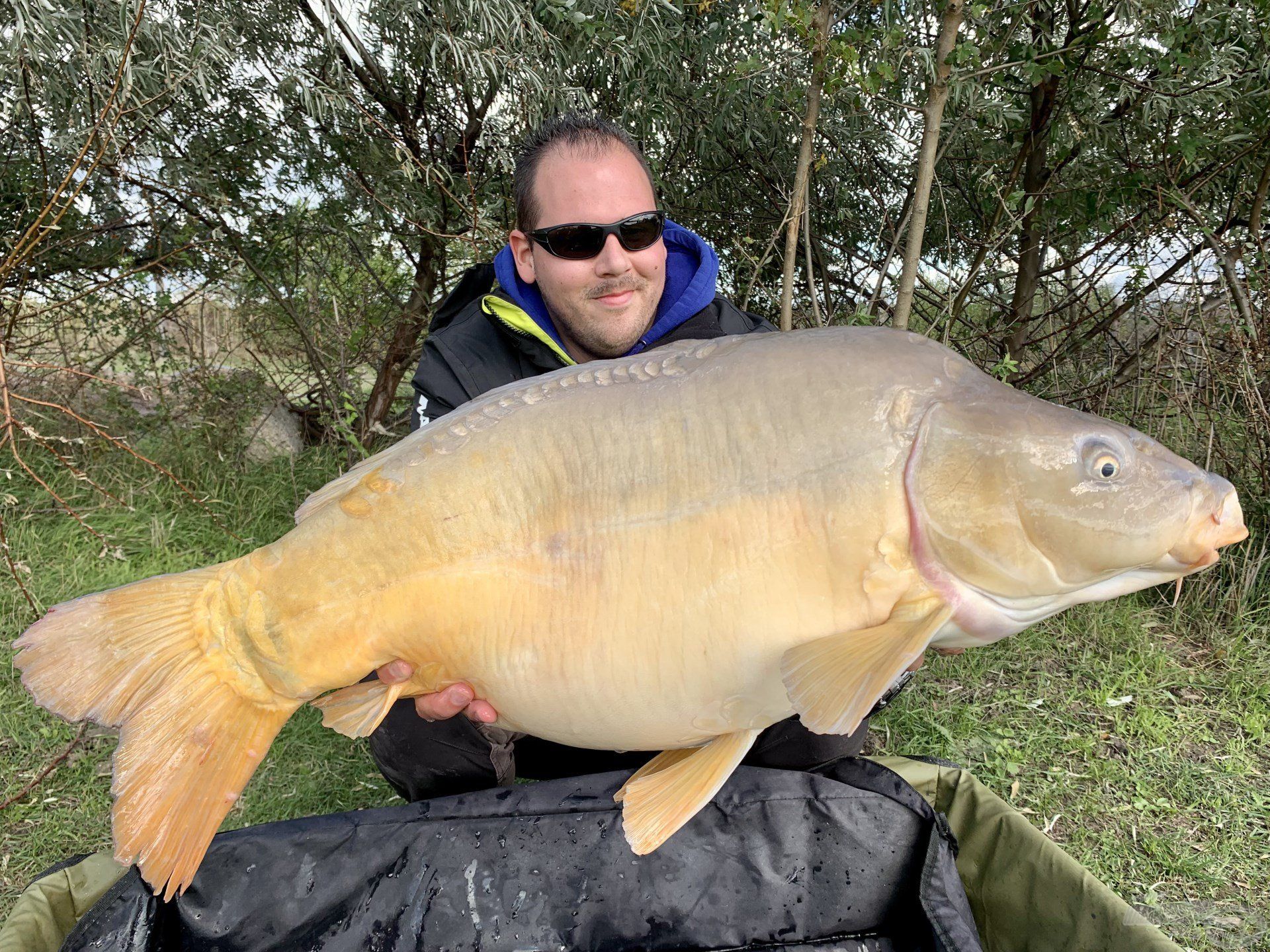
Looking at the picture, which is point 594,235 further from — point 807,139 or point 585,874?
point 585,874

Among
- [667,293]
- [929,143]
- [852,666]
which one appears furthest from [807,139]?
[852,666]

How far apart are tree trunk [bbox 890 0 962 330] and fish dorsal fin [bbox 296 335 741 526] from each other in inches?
42.8

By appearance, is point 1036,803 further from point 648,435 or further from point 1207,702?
point 648,435

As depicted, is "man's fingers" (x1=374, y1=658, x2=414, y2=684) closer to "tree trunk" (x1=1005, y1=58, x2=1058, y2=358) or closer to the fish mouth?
the fish mouth

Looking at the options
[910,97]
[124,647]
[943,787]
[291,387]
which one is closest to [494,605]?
[124,647]

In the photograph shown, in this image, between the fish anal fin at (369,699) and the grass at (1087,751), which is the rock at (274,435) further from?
the fish anal fin at (369,699)

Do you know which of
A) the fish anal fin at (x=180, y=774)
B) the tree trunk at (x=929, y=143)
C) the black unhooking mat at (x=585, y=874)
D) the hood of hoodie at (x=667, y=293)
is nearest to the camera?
the fish anal fin at (x=180, y=774)

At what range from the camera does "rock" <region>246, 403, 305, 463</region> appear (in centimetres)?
350

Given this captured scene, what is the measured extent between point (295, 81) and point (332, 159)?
528mm

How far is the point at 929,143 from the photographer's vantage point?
7.38 feet

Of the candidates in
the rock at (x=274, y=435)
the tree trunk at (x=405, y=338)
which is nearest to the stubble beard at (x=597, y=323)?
the tree trunk at (x=405, y=338)

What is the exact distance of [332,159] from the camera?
320cm

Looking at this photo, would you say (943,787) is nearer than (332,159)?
Yes

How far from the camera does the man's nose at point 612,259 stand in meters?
1.76
